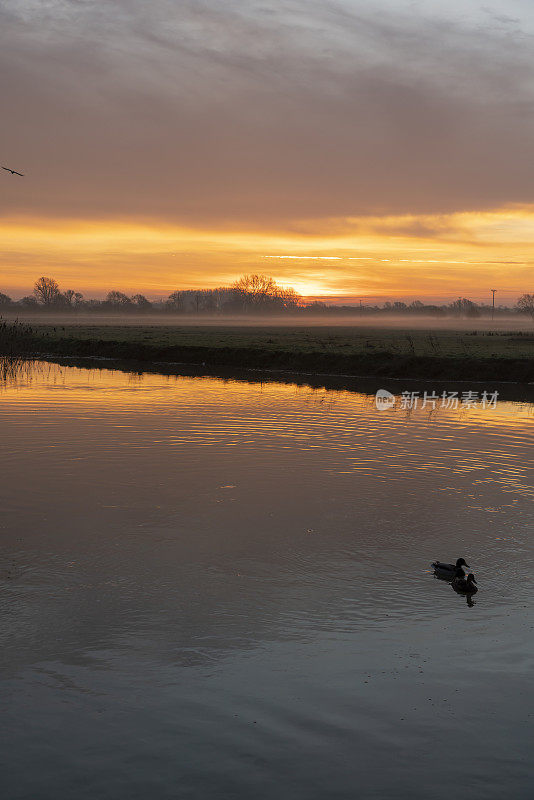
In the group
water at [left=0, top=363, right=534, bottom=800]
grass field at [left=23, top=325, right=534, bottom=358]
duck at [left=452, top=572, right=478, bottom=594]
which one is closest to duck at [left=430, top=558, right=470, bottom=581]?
duck at [left=452, top=572, right=478, bottom=594]

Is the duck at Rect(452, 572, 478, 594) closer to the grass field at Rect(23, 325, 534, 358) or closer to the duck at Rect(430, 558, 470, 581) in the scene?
the duck at Rect(430, 558, 470, 581)

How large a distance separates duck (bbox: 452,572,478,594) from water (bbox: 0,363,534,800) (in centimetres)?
21

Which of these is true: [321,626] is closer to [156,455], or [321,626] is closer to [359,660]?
[359,660]

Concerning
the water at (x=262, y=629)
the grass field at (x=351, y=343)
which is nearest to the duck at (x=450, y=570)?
the water at (x=262, y=629)

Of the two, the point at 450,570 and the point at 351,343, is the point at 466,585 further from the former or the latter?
the point at 351,343

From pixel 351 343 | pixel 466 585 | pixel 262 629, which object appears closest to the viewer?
pixel 262 629

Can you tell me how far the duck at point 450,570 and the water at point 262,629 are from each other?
219 millimetres

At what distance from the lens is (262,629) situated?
10.7 meters

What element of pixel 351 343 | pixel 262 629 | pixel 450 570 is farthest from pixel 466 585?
pixel 351 343

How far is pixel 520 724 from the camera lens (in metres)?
8.51

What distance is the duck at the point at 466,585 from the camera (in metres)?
12.0

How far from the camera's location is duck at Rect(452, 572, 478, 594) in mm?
12016

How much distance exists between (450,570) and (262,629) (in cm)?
343

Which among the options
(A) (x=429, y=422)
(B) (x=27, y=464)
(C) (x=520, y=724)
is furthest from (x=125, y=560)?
(A) (x=429, y=422)
